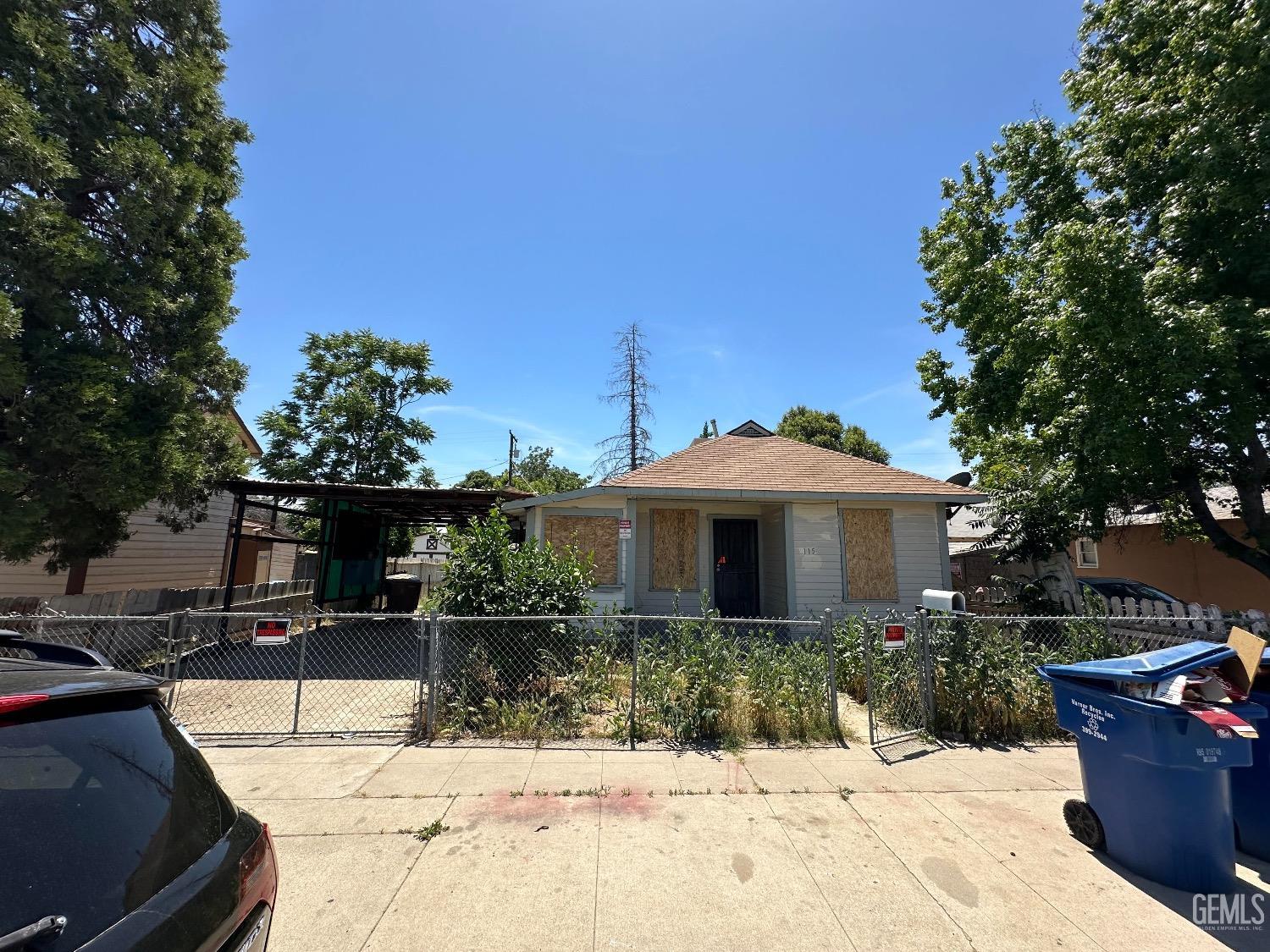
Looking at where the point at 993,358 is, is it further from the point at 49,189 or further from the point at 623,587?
the point at 49,189

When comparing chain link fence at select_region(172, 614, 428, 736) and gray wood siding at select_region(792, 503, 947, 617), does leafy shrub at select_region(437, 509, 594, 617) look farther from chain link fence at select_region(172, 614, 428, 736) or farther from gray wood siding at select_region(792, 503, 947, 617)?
gray wood siding at select_region(792, 503, 947, 617)


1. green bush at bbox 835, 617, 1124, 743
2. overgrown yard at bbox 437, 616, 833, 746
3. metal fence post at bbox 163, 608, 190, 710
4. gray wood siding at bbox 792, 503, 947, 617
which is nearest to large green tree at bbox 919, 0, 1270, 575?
gray wood siding at bbox 792, 503, 947, 617

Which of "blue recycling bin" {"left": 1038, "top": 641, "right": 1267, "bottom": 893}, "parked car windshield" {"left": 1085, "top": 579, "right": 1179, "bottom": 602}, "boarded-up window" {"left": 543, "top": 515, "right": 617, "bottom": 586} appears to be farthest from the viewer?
"parked car windshield" {"left": 1085, "top": 579, "right": 1179, "bottom": 602}

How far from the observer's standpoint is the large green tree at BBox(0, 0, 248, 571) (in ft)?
25.3

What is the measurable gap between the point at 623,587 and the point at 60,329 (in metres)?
10.1

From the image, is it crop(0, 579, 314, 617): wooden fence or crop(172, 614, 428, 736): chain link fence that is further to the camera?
crop(0, 579, 314, 617): wooden fence

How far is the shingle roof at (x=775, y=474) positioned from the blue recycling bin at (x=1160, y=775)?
729 cm

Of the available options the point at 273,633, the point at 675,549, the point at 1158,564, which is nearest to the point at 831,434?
the point at 1158,564

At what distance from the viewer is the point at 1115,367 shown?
8117 millimetres

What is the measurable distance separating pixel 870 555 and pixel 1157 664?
778 cm

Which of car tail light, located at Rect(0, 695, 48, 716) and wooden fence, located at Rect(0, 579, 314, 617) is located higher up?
car tail light, located at Rect(0, 695, 48, 716)

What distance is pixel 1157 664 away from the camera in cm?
341

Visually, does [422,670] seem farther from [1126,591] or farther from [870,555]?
[1126,591]

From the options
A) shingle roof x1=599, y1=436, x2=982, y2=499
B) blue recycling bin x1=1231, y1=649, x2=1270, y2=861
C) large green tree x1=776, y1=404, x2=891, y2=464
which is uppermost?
large green tree x1=776, y1=404, x2=891, y2=464
